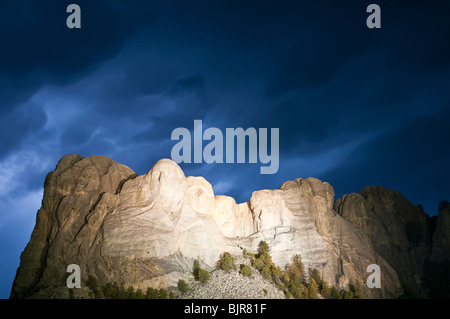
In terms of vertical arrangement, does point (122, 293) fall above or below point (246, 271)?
below

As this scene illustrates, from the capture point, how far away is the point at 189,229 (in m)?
51.2

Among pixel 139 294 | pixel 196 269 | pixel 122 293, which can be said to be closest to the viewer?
pixel 122 293

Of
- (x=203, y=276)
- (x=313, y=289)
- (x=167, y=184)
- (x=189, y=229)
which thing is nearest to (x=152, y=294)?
(x=203, y=276)

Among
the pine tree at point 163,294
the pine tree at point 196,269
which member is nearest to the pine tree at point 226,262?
the pine tree at point 196,269

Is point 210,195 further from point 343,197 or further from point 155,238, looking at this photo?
point 343,197

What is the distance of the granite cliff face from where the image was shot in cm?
4569

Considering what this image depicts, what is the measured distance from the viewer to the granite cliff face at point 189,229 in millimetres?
45688

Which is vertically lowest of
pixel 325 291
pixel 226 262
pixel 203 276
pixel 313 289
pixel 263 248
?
pixel 325 291

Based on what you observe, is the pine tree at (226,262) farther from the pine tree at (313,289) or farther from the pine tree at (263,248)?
the pine tree at (313,289)

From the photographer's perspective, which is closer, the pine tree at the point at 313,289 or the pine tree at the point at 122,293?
the pine tree at the point at 122,293

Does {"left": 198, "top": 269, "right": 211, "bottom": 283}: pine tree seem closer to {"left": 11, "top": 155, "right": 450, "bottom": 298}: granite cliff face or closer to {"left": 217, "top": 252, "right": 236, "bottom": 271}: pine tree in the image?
{"left": 11, "top": 155, "right": 450, "bottom": 298}: granite cliff face

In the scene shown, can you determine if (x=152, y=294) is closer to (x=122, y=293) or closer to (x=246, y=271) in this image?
(x=122, y=293)

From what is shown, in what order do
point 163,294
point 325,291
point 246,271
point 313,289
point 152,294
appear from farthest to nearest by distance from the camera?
point 325,291
point 313,289
point 246,271
point 163,294
point 152,294
